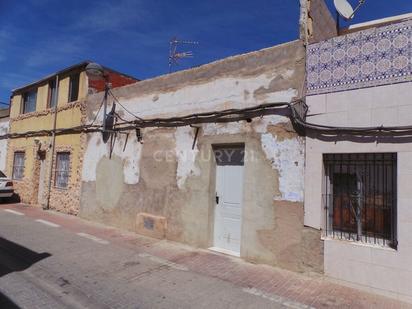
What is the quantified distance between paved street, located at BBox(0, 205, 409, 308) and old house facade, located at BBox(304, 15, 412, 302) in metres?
0.49

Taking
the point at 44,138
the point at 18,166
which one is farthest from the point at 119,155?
the point at 18,166

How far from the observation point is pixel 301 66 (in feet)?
19.7

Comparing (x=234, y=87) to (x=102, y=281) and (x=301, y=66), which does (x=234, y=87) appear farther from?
(x=102, y=281)

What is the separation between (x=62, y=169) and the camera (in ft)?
40.3

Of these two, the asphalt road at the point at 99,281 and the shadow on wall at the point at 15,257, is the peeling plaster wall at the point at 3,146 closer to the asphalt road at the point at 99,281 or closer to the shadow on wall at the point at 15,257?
the asphalt road at the point at 99,281

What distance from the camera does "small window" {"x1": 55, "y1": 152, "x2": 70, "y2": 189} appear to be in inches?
472

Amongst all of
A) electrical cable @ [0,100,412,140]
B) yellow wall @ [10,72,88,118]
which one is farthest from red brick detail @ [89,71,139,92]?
electrical cable @ [0,100,412,140]

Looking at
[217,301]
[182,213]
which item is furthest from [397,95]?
[182,213]

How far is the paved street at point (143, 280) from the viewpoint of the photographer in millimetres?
4594

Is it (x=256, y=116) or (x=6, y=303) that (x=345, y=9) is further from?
(x=6, y=303)

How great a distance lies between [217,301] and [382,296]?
2403 millimetres

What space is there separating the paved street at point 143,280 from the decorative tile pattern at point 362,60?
320 centimetres

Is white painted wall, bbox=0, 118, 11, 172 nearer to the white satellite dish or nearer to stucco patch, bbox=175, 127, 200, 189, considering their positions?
stucco patch, bbox=175, 127, 200, 189

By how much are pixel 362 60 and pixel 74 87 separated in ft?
33.2
